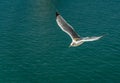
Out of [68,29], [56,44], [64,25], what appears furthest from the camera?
[56,44]

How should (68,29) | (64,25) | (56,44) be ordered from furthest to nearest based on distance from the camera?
(56,44), (68,29), (64,25)

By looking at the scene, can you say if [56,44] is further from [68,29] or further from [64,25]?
[64,25]

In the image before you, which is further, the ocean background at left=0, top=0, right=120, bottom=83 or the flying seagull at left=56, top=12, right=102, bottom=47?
the ocean background at left=0, top=0, right=120, bottom=83

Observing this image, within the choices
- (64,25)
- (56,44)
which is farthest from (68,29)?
(56,44)

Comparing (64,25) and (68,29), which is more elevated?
(64,25)

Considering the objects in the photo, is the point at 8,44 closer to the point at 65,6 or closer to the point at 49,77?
the point at 49,77

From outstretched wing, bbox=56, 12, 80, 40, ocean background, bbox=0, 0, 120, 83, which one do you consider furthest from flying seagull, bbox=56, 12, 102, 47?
ocean background, bbox=0, 0, 120, 83

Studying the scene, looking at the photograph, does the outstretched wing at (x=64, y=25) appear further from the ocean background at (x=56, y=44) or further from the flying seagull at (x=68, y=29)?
the ocean background at (x=56, y=44)

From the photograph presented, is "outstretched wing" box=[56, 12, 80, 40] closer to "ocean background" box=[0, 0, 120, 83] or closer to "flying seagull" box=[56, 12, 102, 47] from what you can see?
"flying seagull" box=[56, 12, 102, 47]

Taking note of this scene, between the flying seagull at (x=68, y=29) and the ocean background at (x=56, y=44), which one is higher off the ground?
the flying seagull at (x=68, y=29)

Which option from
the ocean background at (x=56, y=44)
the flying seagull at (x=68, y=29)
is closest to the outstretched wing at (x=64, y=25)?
the flying seagull at (x=68, y=29)
